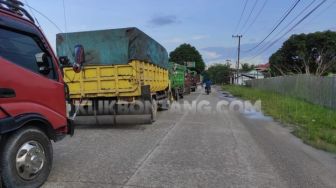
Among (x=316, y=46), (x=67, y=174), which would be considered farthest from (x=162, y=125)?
(x=316, y=46)

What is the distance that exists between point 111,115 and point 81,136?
1.94m

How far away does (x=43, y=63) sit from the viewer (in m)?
6.30

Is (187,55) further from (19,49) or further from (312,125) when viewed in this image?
(19,49)

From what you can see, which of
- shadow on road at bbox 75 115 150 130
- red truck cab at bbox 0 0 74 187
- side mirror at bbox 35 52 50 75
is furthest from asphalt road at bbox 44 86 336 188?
side mirror at bbox 35 52 50 75

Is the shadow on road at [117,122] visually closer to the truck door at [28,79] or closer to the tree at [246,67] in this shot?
the truck door at [28,79]

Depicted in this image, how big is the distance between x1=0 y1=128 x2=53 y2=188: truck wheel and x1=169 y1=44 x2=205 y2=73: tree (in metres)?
113

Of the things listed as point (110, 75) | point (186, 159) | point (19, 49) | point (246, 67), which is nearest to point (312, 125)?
point (110, 75)

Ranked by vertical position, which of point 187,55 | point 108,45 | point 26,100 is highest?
point 187,55

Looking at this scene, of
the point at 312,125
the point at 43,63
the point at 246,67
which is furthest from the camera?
the point at 246,67

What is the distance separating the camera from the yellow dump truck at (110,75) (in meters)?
12.5

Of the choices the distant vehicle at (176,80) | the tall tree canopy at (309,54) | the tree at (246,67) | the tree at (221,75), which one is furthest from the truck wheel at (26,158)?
the tree at (246,67)

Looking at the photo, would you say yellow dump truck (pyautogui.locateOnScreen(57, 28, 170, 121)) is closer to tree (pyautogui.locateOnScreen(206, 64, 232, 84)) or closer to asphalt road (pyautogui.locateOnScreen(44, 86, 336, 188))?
asphalt road (pyautogui.locateOnScreen(44, 86, 336, 188))

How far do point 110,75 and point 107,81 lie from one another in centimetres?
20

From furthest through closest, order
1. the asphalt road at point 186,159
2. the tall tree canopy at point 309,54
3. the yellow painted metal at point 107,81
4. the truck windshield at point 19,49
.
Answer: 1. the tall tree canopy at point 309,54
2. the yellow painted metal at point 107,81
3. the asphalt road at point 186,159
4. the truck windshield at point 19,49
